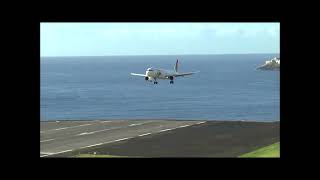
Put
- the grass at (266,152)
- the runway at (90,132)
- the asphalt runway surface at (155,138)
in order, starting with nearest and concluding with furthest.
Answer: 1. the grass at (266,152)
2. the asphalt runway surface at (155,138)
3. the runway at (90,132)

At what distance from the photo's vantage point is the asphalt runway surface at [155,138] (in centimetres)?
3797

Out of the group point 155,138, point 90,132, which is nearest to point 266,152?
point 155,138

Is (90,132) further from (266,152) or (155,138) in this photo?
(266,152)

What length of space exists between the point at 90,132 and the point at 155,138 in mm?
8117

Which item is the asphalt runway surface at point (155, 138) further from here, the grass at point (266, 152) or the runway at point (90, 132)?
the grass at point (266, 152)

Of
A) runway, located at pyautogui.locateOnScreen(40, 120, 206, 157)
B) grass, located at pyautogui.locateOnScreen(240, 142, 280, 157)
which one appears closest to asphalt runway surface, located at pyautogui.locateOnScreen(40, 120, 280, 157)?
runway, located at pyautogui.locateOnScreen(40, 120, 206, 157)

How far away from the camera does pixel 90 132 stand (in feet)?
163

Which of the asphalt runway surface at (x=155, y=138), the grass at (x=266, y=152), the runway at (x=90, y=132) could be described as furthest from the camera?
the runway at (x=90, y=132)

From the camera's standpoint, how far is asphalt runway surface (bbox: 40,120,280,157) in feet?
125

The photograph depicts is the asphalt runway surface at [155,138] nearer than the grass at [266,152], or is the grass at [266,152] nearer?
the grass at [266,152]

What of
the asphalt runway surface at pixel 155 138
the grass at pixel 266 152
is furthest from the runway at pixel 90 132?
the grass at pixel 266 152
